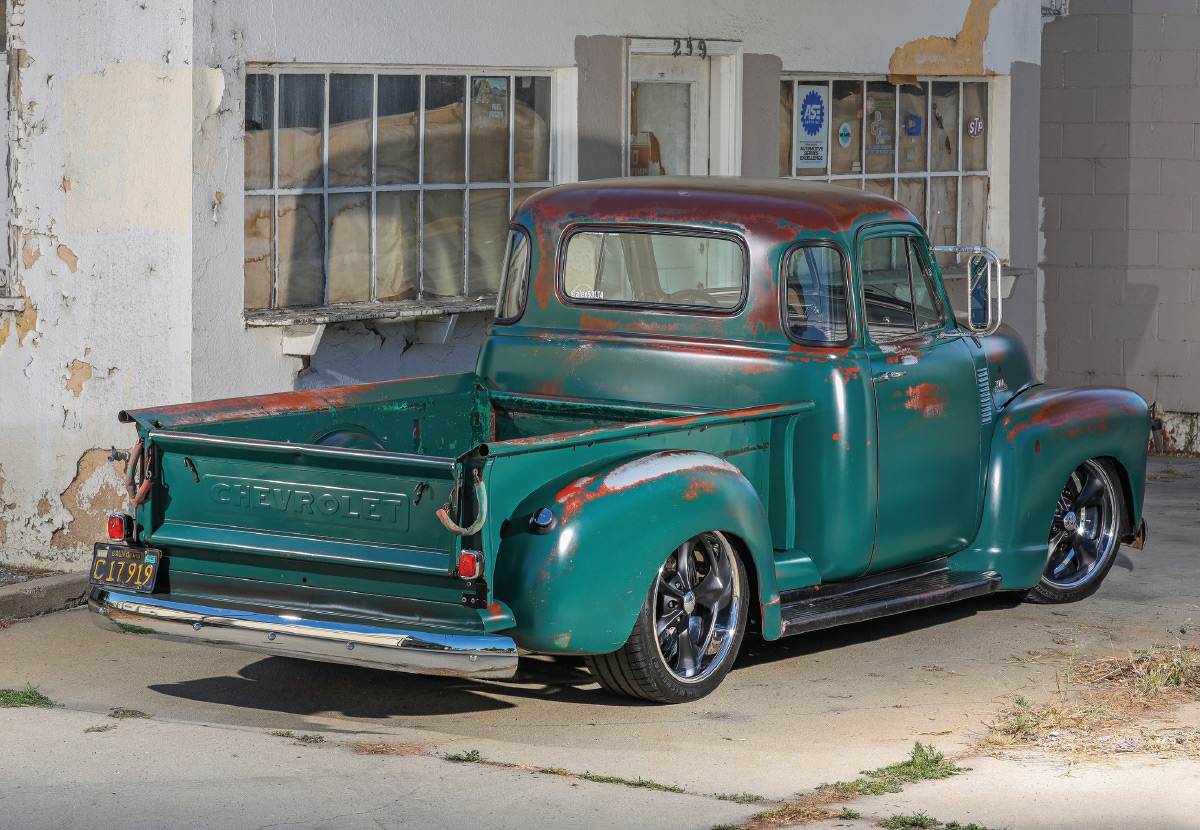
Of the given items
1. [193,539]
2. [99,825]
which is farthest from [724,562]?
A: [99,825]

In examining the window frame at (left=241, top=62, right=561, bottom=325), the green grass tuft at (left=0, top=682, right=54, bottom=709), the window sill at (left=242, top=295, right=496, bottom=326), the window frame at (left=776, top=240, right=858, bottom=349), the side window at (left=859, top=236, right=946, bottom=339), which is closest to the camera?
the green grass tuft at (left=0, top=682, right=54, bottom=709)

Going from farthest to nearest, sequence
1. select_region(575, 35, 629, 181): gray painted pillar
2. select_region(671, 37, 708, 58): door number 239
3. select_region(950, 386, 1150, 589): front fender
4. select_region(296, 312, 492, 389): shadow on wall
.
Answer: select_region(671, 37, 708, 58): door number 239, select_region(575, 35, 629, 181): gray painted pillar, select_region(296, 312, 492, 389): shadow on wall, select_region(950, 386, 1150, 589): front fender

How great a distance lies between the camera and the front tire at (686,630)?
5434mm

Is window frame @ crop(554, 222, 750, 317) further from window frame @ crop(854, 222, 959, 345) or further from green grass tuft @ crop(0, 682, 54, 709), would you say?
green grass tuft @ crop(0, 682, 54, 709)

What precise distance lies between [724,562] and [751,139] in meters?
4.93

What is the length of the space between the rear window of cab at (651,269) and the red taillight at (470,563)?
1.68m

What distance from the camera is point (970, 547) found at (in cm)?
675

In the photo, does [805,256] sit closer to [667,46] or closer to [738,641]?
[738,641]

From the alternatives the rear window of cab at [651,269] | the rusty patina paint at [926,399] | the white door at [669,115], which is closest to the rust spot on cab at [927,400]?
the rusty patina paint at [926,399]

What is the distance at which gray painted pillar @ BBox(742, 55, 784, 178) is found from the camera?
33.0 ft

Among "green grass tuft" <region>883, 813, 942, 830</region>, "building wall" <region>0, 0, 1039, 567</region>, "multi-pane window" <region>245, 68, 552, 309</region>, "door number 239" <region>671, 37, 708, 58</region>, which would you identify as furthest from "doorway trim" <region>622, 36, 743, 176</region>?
"green grass tuft" <region>883, 813, 942, 830</region>

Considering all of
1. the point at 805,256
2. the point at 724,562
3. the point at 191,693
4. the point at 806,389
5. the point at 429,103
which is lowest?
the point at 191,693

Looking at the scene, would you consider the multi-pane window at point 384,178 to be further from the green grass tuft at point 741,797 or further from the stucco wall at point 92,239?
the green grass tuft at point 741,797

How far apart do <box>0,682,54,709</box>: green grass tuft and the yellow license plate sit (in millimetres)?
470
